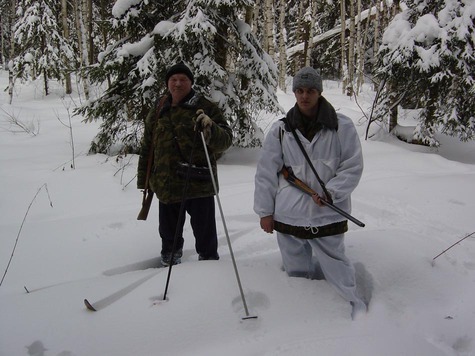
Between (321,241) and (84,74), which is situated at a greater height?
(84,74)

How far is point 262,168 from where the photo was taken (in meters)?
2.70

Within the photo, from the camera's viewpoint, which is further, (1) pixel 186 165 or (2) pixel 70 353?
(1) pixel 186 165

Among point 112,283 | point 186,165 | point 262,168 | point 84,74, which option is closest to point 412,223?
point 262,168

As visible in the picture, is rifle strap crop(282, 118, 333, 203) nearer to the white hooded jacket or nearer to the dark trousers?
the white hooded jacket

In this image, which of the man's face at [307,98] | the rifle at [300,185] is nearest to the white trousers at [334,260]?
the rifle at [300,185]

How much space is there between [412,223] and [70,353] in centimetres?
398

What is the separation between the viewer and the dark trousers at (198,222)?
3334 millimetres

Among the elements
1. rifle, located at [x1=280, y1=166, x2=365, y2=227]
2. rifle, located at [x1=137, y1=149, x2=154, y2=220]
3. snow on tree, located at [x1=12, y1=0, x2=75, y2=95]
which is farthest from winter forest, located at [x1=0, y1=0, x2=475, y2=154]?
snow on tree, located at [x1=12, y1=0, x2=75, y2=95]

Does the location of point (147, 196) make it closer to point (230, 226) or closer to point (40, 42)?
point (230, 226)

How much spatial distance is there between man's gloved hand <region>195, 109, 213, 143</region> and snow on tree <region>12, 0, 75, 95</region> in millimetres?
16438

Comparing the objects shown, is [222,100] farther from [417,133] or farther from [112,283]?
[417,133]

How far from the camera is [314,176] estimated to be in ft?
8.34

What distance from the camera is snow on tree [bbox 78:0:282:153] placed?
6.02 meters

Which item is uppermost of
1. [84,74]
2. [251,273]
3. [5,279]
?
[84,74]
